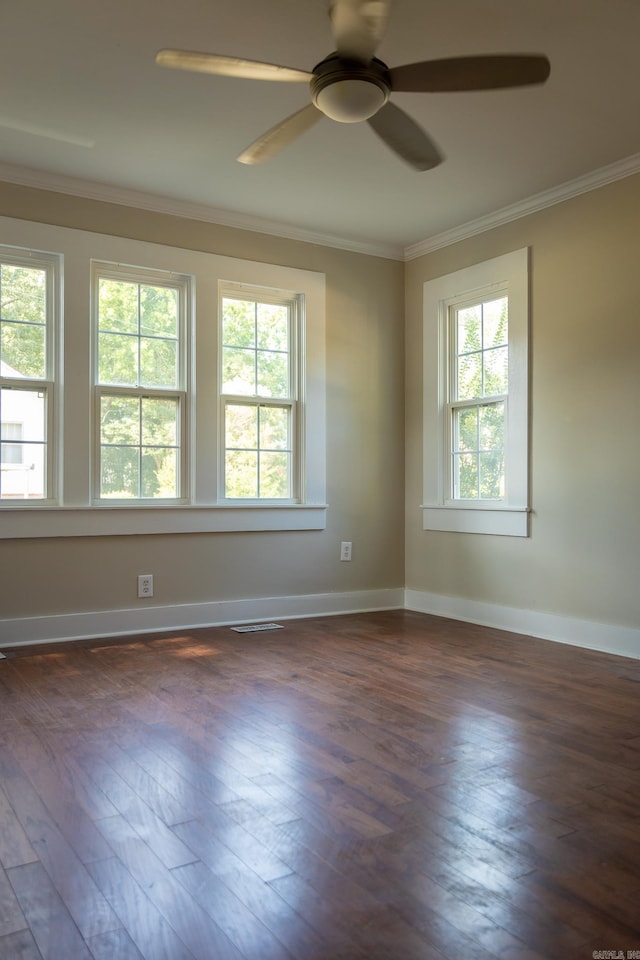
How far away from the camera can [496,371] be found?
4781mm

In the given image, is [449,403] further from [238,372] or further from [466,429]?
[238,372]

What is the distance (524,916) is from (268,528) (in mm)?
3494

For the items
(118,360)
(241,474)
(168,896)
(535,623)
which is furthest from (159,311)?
(168,896)

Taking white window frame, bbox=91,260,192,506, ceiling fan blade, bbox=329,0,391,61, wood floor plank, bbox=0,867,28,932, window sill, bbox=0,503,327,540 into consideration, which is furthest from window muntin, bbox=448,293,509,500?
wood floor plank, bbox=0,867,28,932

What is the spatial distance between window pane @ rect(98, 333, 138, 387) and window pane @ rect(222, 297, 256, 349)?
63 centimetres

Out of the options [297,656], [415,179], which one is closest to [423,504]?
[297,656]

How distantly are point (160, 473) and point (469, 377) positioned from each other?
215cm

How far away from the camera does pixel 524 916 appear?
1501mm

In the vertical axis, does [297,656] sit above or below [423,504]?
below

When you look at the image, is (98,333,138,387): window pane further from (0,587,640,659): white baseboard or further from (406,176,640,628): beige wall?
(406,176,640,628): beige wall

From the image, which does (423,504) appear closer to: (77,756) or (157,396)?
(157,396)

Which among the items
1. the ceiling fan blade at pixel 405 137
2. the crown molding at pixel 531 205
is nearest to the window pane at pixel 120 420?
the ceiling fan blade at pixel 405 137

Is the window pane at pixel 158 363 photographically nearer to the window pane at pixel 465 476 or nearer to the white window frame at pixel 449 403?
the white window frame at pixel 449 403

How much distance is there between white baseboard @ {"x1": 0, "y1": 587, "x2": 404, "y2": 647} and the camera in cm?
410
